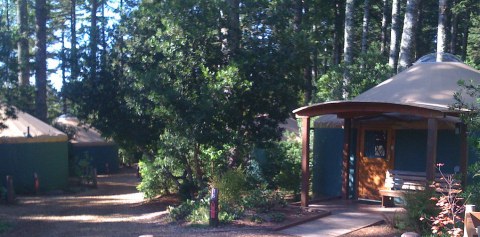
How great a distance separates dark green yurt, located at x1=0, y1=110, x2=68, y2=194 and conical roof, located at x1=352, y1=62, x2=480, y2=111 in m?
12.7

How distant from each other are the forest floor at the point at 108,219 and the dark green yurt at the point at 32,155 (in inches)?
45.4

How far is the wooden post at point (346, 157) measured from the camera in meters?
14.3

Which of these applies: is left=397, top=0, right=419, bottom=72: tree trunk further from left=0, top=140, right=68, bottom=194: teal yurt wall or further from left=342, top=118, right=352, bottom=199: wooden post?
left=0, top=140, right=68, bottom=194: teal yurt wall

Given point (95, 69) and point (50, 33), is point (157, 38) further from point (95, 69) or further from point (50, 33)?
point (50, 33)

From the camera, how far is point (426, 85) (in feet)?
45.1

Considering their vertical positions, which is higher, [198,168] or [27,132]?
[27,132]

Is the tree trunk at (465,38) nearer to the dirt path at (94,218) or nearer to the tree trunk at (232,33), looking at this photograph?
the tree trunk at (232,33)

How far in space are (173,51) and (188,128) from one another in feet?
6.85

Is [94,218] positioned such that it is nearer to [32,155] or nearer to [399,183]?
[399,183]

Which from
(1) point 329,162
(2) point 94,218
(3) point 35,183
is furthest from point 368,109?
(3) point 35,183

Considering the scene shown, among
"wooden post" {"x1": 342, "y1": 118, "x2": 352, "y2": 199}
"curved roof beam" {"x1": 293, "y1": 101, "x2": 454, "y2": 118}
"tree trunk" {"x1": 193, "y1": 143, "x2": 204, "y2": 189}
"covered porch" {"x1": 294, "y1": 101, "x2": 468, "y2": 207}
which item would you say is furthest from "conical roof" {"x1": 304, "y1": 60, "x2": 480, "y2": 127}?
"tree trunk" {"x1": 193, "y1": 143, "x2": 204, "y2": 189}

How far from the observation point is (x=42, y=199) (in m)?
19.5

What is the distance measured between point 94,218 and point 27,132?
8267mm

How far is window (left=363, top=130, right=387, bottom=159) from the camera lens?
45.4ft
